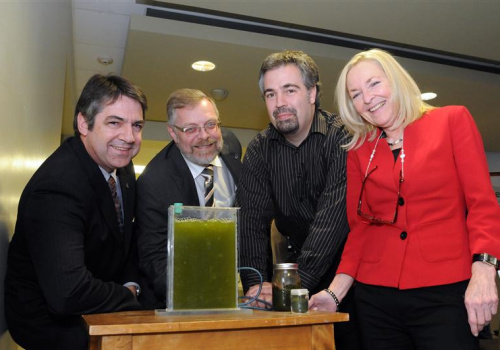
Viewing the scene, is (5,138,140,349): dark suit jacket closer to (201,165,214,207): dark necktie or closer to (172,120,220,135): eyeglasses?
(201,165,214,207): dark necktie

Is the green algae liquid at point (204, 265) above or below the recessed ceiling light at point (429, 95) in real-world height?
below

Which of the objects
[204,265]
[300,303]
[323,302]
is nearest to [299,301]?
[300,303]

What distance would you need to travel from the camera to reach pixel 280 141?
80.9 inches

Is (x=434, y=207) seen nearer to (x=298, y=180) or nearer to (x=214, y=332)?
(x=298, y=180)

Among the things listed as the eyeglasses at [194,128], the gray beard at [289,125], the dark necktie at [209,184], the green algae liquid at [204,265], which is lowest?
the green algae liquid at [204,265]

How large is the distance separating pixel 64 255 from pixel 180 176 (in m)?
0.70

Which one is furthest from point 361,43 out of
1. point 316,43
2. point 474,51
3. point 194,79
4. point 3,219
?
point 3,219

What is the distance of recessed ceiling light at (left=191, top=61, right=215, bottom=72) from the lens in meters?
4.62

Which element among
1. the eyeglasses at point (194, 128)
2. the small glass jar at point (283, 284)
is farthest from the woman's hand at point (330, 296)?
the eyeglasses at point (194, 128)

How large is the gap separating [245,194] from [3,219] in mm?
880

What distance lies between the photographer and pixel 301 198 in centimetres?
202

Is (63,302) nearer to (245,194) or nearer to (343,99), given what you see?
(245,194)

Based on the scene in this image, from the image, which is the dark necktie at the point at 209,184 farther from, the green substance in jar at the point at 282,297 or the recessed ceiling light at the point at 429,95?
the recessed ceiling light at the point at 429,95

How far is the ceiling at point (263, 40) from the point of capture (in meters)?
3.81
